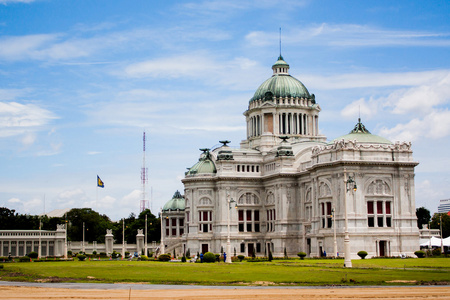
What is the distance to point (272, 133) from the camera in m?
129

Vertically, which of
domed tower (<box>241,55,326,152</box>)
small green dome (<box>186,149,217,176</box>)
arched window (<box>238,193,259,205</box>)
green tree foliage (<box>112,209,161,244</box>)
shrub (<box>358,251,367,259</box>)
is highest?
domed tower (<box>241,55,326,152</box>)

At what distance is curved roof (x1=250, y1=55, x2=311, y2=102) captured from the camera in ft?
431

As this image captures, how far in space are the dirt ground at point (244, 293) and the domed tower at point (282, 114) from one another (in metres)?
87.5

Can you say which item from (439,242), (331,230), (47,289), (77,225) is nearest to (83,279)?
(47,289)

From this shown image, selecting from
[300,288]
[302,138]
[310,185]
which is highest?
[302,138]

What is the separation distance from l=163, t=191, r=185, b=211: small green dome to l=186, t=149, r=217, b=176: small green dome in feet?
69.5

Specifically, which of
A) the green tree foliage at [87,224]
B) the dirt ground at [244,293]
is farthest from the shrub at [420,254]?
the green tree foliage at [87,224]

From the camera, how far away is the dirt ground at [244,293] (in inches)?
1446

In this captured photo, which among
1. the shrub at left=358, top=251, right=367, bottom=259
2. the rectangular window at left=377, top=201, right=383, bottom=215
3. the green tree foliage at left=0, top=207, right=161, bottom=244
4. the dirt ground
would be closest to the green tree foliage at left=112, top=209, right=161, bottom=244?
the green tree foliage at left=0, top=207, right=161, bottom=244

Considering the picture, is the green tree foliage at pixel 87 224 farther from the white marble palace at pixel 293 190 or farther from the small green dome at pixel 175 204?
the white marble palace at pixel 293 190

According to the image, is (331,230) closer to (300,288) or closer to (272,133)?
(272,133)

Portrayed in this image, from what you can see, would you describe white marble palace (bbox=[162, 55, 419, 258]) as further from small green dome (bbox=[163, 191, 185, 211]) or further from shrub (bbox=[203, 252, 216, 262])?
shrub (bbox=[203, 252, 216, 262])

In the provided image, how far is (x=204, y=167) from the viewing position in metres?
127

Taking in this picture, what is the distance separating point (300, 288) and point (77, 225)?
13016 centimetres
